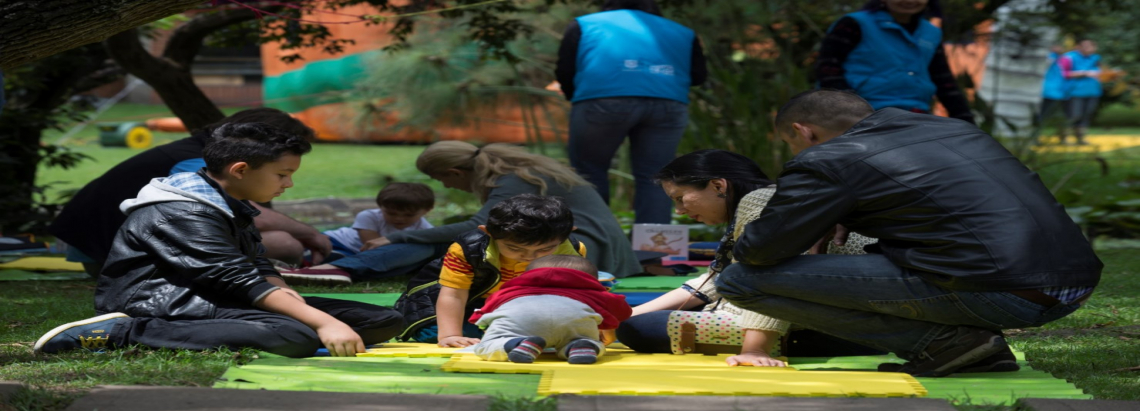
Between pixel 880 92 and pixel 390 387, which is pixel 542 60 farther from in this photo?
pixel 390 387

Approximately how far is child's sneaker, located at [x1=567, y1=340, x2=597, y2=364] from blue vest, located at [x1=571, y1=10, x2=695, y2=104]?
3083 mm

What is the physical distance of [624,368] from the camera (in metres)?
3.21

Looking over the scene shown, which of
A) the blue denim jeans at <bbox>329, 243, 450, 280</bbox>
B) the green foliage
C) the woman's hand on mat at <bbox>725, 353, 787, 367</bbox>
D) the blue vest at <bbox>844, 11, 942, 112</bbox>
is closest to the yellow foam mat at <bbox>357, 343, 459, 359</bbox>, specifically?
the woman's hand on mat at <bbox>725, 353, 787, 367</bbox>

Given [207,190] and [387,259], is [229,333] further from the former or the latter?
[387,259]

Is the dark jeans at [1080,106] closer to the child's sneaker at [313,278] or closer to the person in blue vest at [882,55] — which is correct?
the person in blue vest at [882,55]

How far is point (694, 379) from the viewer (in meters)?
2.95

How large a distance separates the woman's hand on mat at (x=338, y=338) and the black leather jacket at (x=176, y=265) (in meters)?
0.22

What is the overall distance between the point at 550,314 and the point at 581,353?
0.15 m

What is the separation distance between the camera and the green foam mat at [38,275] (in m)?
5.95

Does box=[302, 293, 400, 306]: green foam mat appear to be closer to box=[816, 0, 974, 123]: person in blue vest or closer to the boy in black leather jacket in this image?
the boy in black leather jacket

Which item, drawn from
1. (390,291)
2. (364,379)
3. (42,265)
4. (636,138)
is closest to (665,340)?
(364,379)

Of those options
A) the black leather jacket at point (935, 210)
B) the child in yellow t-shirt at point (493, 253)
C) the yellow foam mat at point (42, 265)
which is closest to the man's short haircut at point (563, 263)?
the child in yellow t-shirt at point (493, 253)

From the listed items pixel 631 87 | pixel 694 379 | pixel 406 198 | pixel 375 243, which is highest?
pixel 694 379

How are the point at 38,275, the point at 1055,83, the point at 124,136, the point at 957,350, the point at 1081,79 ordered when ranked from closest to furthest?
the point at 957,350 → the point at 38,275 → the point at 124,136 → the point at 1055,83 → the point at 1081,79
